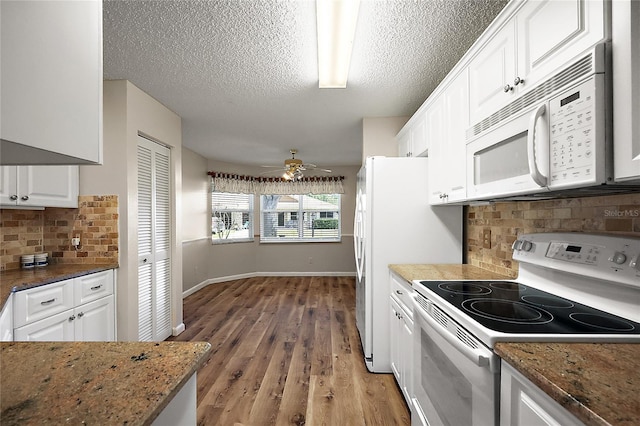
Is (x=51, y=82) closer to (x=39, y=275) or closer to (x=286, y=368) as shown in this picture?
(x=39, y=275)

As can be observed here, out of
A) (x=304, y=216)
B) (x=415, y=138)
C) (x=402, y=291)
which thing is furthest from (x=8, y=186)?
(x=304, y=216)

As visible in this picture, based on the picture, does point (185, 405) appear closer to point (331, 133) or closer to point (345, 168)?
point (331, 133)

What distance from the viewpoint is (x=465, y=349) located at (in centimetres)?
106

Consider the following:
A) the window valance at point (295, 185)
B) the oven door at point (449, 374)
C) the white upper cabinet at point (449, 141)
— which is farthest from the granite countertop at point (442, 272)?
the window valance at point (295, 185)

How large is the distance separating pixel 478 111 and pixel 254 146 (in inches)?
147

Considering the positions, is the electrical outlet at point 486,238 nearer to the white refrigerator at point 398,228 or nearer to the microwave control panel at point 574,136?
the white refrigerator at point 398,228

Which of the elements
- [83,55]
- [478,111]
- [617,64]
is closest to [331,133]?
[478,111]

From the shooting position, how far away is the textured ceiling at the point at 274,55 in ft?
5.62

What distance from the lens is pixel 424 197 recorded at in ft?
8.16

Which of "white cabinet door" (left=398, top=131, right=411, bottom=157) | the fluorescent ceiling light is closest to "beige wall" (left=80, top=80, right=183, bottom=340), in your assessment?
the fluorescent ceiling light

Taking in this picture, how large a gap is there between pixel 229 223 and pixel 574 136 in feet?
19.2

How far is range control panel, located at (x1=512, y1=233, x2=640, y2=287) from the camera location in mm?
1098

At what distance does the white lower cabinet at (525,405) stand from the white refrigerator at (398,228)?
5.12ft

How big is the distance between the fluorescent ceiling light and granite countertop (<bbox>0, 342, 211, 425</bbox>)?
165 centimetres
